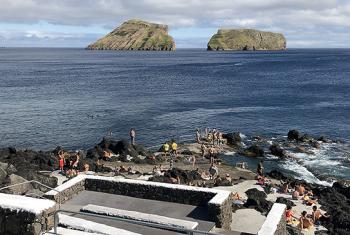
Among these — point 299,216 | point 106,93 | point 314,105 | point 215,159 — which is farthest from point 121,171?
point 106,93

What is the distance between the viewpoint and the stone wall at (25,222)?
888 cm

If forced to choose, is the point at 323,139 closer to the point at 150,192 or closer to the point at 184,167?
the point at 184,167

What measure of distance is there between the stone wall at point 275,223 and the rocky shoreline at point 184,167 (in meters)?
6.34

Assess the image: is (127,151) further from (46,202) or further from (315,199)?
(46,202)

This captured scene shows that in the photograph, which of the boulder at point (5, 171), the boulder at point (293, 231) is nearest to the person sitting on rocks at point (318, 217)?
the boulder at point (293, 231)

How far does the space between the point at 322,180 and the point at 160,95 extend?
4581 centimetres

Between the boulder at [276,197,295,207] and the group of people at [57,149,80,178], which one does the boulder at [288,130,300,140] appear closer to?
the boulder at [276,197,295,207]

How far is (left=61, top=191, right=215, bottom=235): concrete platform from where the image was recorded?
46.5 feet

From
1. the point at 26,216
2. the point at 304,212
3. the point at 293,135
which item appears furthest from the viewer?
the point at 293,135

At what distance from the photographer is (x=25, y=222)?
895 centimetres

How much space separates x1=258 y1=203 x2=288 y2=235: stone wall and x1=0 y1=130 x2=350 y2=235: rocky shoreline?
250 inches

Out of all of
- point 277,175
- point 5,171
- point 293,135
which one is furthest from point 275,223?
point 293,135

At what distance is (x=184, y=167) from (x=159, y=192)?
17.8 meters

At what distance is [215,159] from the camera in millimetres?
36531
